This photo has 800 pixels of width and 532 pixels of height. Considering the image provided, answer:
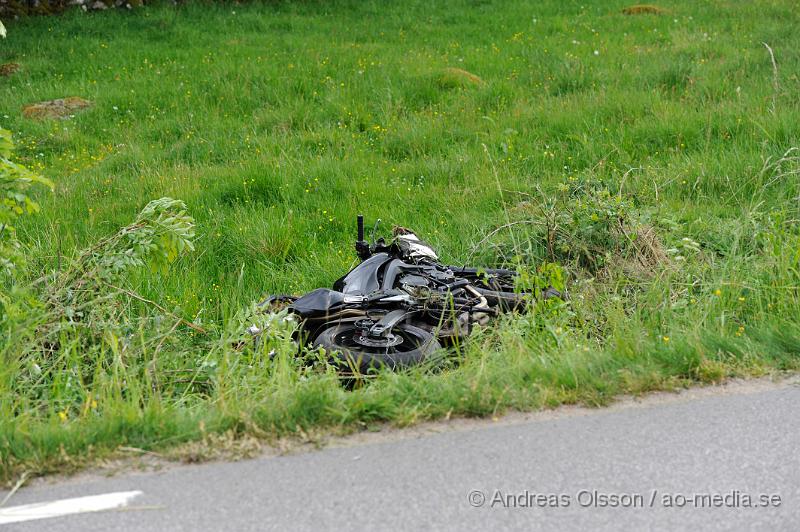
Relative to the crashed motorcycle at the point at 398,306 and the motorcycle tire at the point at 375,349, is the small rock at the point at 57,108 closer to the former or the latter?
the crashed motorcycle at the point at 398,306

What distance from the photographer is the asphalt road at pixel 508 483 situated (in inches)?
128

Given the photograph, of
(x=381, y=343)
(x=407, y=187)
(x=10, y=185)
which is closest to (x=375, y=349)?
(x=381, y=343)

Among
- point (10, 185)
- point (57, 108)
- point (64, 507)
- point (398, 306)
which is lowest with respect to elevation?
point (398, 306)

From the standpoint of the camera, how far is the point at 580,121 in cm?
1105

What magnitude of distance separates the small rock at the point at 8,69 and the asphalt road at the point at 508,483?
41.1 feet

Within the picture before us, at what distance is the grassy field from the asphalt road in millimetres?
253

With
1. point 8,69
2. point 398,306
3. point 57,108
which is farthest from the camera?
point 8,69

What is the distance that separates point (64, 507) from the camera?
3322 millimetres

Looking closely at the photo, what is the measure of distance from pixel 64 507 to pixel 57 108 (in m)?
10.9

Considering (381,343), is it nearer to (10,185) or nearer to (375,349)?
(375,349)

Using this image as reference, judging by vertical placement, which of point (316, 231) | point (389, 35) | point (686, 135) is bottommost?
point (316, 231)

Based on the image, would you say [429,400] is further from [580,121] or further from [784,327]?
[580,121]

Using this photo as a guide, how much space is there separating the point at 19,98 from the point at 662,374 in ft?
38.8

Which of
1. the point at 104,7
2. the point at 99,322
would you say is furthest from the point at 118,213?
the point at 104,7
